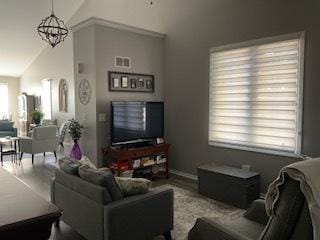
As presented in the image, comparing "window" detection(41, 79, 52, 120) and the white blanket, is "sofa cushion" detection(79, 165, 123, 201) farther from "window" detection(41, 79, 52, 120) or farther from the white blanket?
"window" detection(41, 79, 52, 120)

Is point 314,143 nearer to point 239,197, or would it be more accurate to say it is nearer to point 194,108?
point 239,197

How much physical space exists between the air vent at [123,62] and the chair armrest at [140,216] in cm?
274

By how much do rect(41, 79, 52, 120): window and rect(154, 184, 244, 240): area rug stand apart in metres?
6.23

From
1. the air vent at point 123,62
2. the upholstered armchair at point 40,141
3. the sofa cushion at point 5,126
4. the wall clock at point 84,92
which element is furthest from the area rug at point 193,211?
the sofa cushion at point 5,126

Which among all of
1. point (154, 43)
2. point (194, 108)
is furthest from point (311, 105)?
point (154, 43)

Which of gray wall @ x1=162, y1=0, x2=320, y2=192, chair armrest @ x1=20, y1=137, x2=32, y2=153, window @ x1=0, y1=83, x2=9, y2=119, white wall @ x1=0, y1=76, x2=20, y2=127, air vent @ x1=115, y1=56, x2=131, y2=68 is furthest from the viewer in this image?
white wall @ x1=0, y1=76, x2=20, y2=127

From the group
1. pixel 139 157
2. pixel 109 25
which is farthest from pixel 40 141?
pixel 109 25

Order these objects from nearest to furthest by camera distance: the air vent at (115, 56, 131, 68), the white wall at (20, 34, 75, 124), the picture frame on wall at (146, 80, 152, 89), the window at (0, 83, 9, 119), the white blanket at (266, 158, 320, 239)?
1. the white blanket at (266, 158, 320, 239)
2. the air vent at (115, 56, 131, 68)
3. the picture frame on wall at (146, 80, 152, 89)
4. the white wall at (20, 34, 75, 124)
5. the window at (0, 83, 9, 119)

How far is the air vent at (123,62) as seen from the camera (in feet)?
15.3

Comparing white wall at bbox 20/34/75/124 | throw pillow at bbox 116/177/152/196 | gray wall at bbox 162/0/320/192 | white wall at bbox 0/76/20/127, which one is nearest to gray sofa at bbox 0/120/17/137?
white wall at bbox 20/34/75/124

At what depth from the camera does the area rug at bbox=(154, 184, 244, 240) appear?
9.86ft

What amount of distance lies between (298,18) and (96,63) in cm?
298

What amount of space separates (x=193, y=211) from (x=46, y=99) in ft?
23.6

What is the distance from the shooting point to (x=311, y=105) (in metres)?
3.41
